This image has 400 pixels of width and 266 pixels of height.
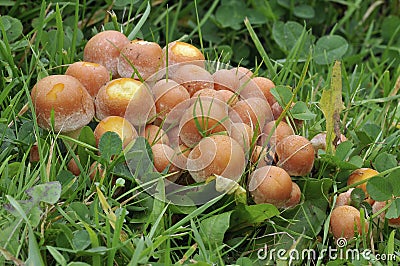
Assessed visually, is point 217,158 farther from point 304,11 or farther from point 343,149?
point 304,11

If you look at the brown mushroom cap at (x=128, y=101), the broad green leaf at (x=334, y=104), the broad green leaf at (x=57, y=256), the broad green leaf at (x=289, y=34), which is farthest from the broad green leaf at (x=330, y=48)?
the broad green leaf at (x=57, y=256)

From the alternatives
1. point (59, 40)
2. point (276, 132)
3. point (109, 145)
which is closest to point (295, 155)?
point (276, 132)

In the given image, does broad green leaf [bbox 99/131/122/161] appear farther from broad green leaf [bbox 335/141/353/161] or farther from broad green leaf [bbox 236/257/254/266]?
broad green leaf [bbox 335/141/353/161]

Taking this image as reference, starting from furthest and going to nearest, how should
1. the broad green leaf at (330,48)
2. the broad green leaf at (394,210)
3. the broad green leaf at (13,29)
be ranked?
the broad green leaf at (330,48) → the broad green leaf at (13,29) → the broad green leaf at (394,210)

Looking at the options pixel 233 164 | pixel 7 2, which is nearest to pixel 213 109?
pixel 233 164

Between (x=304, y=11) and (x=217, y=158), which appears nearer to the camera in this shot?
(x=217, y=158)

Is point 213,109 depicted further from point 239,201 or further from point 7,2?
point 7,2

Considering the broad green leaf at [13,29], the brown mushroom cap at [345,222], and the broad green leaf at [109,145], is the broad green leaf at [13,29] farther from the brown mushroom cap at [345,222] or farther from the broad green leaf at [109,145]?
the brown mushroom cap at [345,222]
